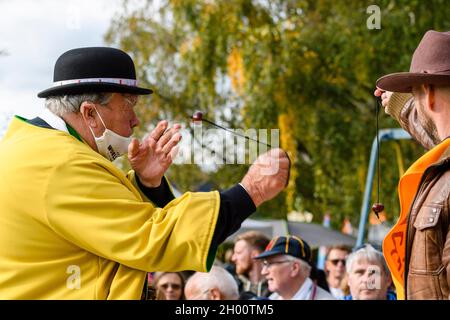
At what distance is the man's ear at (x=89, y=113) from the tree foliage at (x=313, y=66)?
9.73m

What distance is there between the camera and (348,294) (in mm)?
7562

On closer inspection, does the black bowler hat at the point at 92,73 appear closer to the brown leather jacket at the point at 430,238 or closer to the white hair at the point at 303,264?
the brown leather jacket at the point at 430,238

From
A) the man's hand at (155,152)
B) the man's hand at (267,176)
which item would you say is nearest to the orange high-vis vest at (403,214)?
the man's hand at (267,176)

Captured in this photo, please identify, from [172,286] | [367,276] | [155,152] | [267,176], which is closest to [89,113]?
[155,152]

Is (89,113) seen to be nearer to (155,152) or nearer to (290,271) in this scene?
(155,152)

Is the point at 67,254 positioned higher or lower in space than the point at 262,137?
lower

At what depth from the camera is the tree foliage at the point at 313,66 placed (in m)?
13.6

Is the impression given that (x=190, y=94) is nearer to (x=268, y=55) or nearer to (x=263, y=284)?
(x=268, y=55)

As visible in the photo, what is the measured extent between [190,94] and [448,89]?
13813mm

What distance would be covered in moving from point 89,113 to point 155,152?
0.31m

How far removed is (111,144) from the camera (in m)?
3.77

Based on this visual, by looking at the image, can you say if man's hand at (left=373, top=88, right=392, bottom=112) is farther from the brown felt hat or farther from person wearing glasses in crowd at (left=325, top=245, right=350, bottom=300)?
person wearing glasses in crowd at (left=325, top=245, right=350, bottom=300)

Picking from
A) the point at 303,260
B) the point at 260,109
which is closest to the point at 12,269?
the point at 303,260

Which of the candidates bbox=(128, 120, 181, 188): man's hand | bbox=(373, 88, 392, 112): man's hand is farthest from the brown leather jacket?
bbox=(128, 120, 181, 188): man's hand
